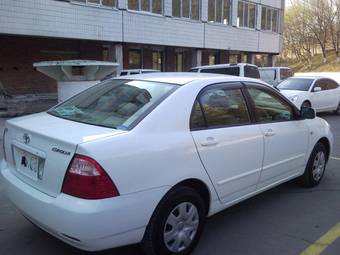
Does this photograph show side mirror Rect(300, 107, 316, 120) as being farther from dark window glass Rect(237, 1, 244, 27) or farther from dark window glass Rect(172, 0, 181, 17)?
dark window glass Rect(237, 1, 244, 27)

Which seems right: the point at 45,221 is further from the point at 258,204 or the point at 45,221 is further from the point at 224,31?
the point at 224,31

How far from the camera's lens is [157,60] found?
85.6ft

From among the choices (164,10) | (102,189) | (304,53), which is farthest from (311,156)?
(304,53)

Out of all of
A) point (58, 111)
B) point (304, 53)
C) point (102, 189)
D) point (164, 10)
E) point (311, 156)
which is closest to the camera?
point (102, 189)

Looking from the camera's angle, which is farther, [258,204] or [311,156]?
[311,156]

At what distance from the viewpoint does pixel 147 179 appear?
9.91 ft

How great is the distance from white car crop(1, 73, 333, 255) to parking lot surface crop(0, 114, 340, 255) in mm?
339

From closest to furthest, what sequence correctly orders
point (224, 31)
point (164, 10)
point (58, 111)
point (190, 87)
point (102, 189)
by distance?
point (102, 189)
point (190, 87)
point (58, 111)
point (164, 10)
point (224, 31)

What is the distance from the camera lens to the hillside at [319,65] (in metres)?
52.2

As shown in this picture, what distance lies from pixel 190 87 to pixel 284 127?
1520mm

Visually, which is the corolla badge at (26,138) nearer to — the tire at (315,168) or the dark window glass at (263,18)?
the tire at (315,168)

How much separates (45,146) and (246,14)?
27255 millimetres

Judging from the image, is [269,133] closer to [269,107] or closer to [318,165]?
[269,107]

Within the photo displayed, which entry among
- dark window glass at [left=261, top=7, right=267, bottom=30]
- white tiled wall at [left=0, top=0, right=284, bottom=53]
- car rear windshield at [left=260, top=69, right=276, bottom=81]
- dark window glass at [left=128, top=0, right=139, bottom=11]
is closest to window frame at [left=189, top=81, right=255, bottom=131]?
white tiled wall at [left=0, top=0, right=284, bottom=53]
